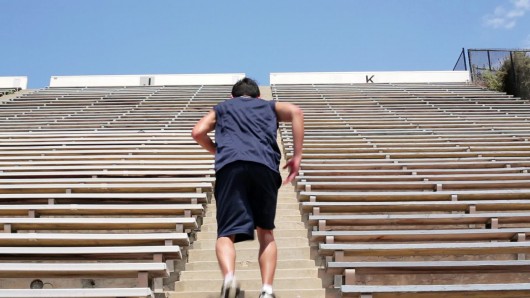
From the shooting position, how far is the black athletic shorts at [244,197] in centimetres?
233

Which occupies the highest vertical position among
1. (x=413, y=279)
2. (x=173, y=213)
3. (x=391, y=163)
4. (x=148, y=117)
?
(x=148, y=117)

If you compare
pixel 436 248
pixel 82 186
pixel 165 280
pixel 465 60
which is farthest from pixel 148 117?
pixel 465 60

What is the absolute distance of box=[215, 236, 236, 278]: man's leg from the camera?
7.36ft

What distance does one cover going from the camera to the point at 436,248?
3232 millimetres

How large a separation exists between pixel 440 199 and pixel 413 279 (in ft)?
4.34

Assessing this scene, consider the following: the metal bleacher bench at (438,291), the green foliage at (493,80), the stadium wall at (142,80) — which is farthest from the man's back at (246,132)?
the stadium wall at (142,80)

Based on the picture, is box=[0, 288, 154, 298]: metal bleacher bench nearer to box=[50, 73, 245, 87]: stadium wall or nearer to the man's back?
the man's back

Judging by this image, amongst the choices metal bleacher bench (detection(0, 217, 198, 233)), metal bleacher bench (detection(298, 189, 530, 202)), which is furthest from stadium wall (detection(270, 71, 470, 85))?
metal bleacher bench (detection(0, 217, 198, 233))

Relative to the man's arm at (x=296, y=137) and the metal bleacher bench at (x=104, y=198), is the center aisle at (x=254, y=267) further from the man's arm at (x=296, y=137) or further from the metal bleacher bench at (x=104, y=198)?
the man's arm at (x=296, y=137)

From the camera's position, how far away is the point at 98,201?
4.49 meters

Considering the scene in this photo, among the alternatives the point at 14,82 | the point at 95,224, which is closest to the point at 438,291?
the point at 95,224

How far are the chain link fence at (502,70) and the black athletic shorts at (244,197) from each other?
12336 millimetres

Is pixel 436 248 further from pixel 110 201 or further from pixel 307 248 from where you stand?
pixel 110 201

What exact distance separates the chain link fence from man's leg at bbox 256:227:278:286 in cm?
1231
